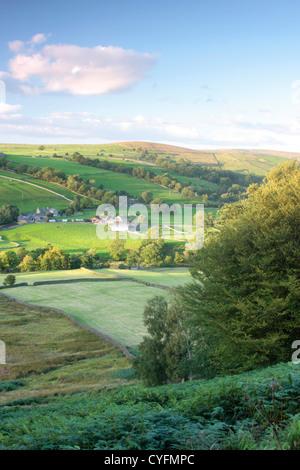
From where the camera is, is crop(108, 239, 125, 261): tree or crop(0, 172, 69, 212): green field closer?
crop(108, 239, 125, 261): tree

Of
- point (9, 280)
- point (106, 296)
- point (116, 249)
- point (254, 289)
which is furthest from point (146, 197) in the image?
point (254, 289)

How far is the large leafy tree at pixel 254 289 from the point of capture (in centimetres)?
1686

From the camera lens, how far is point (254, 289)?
18.6 metres

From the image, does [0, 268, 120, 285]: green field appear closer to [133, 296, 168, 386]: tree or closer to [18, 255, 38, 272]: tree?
[18, 255, 38, 272]: tree

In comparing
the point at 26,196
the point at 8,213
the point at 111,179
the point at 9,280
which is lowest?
the point at 9,280

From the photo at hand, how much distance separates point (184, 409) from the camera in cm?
724

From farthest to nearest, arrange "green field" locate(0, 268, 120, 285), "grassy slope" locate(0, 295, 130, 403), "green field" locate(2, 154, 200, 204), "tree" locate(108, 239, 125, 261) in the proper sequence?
1. "green field" locate(2, 154, 200, 204)
2. "tree" locate(108, 239, 125, 261)
3. "green field" locate(0, 268, 120, 285)
4. "grassy slope" locate(0, 295, 130, 403)

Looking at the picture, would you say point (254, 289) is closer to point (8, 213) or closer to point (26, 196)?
point (8, 213)

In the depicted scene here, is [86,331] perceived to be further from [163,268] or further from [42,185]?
[42,185]

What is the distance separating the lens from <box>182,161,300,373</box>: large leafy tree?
16859 mm

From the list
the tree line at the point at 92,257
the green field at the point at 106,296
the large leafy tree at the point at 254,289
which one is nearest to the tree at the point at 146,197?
the tree line at the point at 92,257

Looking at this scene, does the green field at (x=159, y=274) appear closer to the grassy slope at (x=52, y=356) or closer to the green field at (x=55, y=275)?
the green field at (x=55, y=275)

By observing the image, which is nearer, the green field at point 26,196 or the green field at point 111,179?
the green field at point 26,196

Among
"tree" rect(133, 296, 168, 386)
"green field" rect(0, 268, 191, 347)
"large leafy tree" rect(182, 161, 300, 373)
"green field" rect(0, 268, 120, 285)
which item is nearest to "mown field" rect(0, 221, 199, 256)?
"green field" rect(0, 268, 120, 285)
